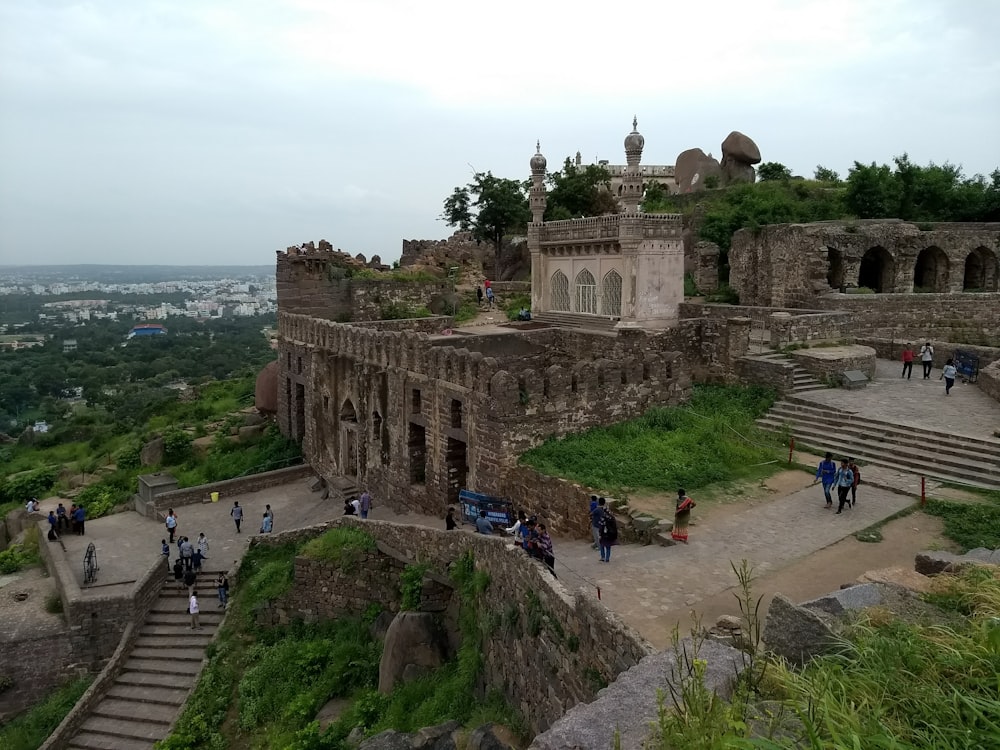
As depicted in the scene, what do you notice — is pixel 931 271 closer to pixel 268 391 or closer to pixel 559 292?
pixel 559 292

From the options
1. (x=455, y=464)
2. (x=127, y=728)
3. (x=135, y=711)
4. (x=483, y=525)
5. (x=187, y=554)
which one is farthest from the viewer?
(x=187, y=554)

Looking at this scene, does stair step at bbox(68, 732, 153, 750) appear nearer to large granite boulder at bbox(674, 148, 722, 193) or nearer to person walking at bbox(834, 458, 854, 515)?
person walking at bbox(834, 458, 854, 515)

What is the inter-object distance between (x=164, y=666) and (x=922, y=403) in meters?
18.1

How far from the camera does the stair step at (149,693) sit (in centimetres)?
1542

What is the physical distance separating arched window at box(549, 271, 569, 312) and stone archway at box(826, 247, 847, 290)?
998 cm

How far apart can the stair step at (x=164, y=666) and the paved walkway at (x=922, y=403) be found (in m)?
15.2

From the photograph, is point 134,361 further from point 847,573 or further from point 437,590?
point 847,573

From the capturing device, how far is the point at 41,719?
16.3m

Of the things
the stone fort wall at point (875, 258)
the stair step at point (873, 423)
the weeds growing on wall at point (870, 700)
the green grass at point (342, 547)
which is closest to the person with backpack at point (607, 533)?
the green grass at point (342, 547)

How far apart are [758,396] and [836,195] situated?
2267cm

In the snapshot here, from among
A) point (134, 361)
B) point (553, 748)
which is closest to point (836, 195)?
point (553, 748)

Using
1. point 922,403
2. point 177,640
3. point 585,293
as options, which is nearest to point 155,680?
point 177,640

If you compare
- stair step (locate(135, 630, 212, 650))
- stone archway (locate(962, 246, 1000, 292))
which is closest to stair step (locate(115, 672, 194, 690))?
stair step (locate(135, 630, 212, 650))

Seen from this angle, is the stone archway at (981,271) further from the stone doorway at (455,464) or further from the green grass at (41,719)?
the green grass at (41,719)
